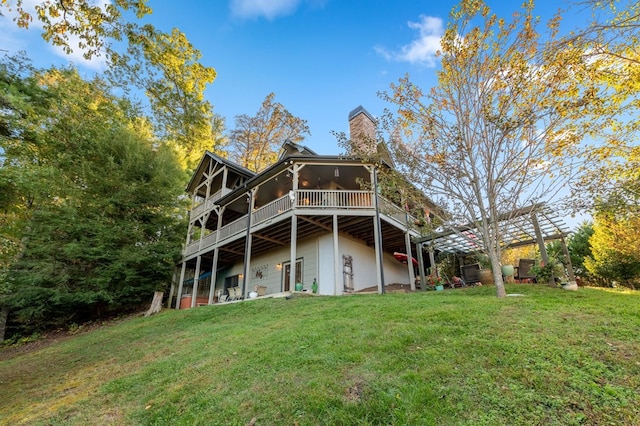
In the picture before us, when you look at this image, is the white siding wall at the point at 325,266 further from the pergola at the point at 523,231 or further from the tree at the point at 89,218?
the tree at the point at 89,218

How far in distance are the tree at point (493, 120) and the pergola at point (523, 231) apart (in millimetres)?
292

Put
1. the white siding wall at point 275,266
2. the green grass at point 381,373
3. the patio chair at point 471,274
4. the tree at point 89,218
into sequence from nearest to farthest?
the green grass at point 381,373 → the patio chair at point 471,274 → the tree at point 89,218 → the white siding wall at point 275,266

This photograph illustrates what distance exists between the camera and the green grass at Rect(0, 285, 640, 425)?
2.71 metres

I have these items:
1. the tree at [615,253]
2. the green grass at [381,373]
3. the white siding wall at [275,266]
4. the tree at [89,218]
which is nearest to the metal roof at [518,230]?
the green grass at [381,373]

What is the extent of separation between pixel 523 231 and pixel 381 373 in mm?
7832

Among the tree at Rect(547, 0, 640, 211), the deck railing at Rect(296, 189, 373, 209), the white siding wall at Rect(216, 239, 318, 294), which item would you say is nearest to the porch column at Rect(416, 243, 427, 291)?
the deck railing at Rect(296, 189, 373, 209)

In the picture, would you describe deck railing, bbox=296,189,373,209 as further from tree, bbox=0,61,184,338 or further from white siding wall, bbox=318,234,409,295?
tree, bbox=0,61,184,338

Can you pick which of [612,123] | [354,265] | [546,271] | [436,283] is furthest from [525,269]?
[354,265]

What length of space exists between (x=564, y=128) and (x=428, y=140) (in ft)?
9.87

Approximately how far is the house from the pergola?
1124 mm

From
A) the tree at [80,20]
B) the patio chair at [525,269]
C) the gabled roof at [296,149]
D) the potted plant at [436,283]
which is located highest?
the gabled roof at [296,149]

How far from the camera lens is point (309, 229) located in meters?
13.0

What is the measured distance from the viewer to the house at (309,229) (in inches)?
456

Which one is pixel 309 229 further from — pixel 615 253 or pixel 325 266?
pixel 615 253
